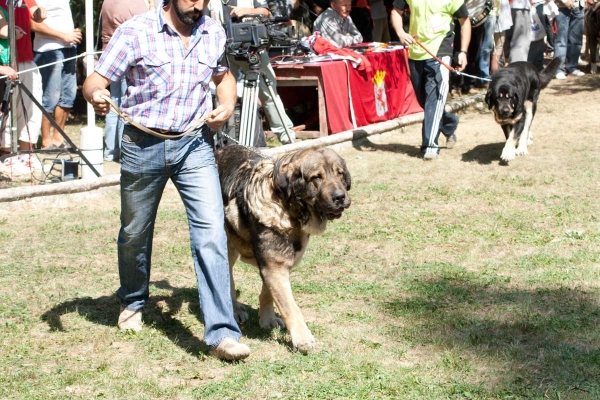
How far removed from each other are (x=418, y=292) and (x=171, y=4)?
107 inches

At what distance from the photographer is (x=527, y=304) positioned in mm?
5793

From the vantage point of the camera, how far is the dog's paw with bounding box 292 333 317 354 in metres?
4.92

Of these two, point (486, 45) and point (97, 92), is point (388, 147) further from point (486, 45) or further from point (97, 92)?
point (97, 92)

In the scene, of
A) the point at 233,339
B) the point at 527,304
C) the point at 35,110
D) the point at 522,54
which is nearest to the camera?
the point at 233,339

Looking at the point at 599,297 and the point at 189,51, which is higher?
the point at 189,51

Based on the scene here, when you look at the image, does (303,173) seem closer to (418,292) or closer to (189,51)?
(189,51)

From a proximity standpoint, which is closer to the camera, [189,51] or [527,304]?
[189,51]

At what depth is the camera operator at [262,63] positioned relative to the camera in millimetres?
9965

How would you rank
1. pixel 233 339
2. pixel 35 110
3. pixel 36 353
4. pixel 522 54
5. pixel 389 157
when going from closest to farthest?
pixel 233 339, pixel 36 353, pixel 35 110, pixel 389 157, pixel 522 54

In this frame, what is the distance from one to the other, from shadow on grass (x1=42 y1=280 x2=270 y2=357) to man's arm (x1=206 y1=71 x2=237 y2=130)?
1.35m

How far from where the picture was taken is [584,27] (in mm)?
19062

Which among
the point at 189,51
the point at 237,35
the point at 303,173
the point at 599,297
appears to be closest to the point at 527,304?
the point at 599,297

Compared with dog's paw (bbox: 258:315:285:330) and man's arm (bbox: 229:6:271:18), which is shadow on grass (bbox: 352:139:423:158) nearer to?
man's arm (bbox: 229:6:271:18)

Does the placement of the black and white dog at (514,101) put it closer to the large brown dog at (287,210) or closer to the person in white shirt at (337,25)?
the person in white shirt at (337,25)
